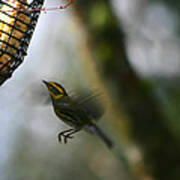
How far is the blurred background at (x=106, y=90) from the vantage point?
2.41 meters

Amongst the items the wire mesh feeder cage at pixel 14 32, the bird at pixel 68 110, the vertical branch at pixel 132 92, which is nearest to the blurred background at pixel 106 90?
the vertical branch at pixel 132 92

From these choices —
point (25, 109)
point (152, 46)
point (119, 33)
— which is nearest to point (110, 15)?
point (119, 33)

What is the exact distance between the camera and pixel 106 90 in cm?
231

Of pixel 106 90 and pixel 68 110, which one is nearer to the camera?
pixel 68 110

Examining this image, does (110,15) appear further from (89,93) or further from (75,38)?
(89,93)

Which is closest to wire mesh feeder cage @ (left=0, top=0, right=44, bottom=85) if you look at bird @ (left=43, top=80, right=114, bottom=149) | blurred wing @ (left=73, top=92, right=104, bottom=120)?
bird @ (left=43, top=80, right=114, bottom=149)

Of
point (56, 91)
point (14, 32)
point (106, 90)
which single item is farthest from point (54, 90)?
point (106, 90)

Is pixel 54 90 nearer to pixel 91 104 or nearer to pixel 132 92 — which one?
pixel 91 104

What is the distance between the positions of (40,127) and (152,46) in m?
1.52

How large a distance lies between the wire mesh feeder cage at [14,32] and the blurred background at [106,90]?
0.57m

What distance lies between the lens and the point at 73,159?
5.28m

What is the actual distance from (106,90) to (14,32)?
0.58 m

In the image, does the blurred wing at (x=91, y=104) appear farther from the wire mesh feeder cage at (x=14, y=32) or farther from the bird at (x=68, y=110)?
the wire mesh feeder cage at (x=14, y=32)

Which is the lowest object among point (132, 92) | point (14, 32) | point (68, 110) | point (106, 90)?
point (132, 92)
